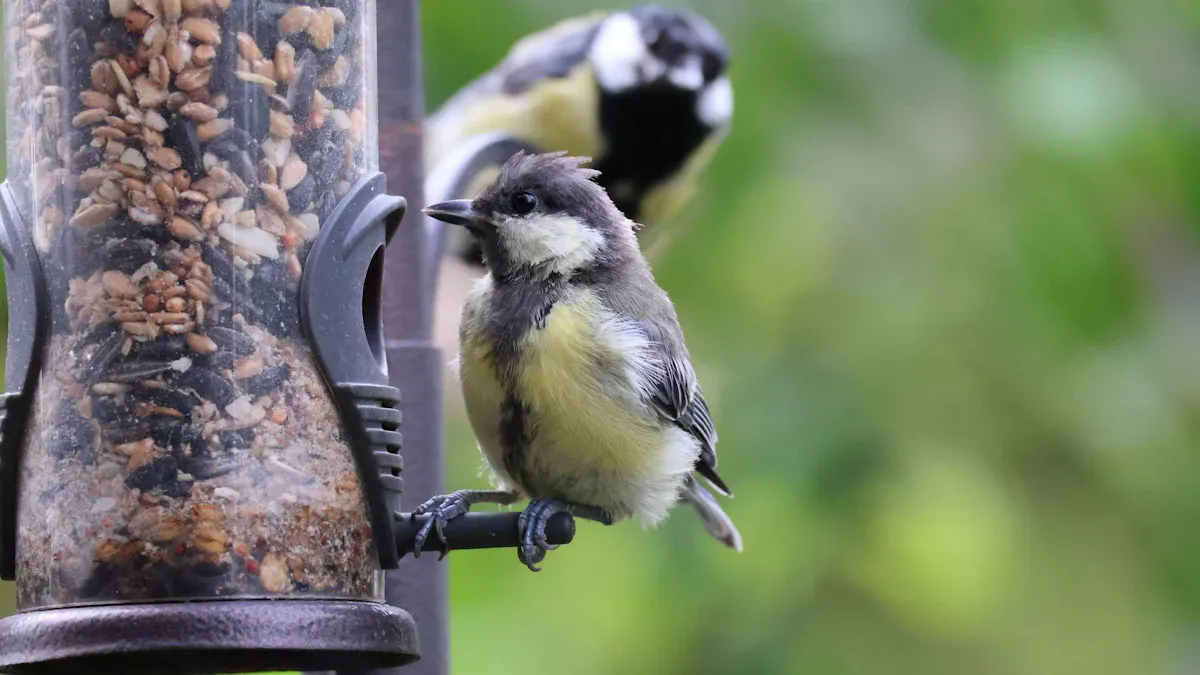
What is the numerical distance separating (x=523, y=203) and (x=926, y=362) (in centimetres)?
158

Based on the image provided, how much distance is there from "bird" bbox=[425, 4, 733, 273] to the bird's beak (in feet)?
7.18

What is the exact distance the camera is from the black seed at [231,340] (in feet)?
8.45

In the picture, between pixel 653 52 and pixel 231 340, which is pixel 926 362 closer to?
pixel 653 52

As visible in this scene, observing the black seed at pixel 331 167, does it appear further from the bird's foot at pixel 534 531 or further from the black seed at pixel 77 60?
the bird's foot at pixel 534 531

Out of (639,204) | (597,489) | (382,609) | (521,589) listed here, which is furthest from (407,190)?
(639,204)

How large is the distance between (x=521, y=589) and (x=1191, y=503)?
191 cm

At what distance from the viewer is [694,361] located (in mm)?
4484

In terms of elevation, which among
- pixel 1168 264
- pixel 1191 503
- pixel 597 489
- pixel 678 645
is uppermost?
pixel 1168 264

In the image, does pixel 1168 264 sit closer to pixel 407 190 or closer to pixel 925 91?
pixel 925 91

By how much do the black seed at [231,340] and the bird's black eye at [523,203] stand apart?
0.89m

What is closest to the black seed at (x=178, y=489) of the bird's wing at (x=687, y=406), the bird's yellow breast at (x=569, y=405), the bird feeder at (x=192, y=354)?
the bird feeder at (x=192, y=354)

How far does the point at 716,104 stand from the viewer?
529 cm

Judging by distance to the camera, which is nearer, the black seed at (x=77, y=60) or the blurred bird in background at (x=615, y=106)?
the black seed at (x=77, y=60)

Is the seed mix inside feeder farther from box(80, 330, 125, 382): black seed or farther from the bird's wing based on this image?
the bird's wing
